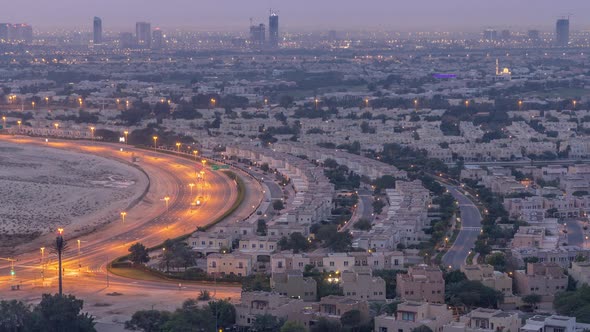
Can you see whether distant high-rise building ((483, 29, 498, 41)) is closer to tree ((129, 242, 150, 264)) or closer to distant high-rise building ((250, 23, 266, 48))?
distant high-rise building ((250, 23, 266, 48))

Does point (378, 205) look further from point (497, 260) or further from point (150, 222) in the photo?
point (497, 260)

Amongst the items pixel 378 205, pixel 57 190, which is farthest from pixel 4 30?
pixel 378 205

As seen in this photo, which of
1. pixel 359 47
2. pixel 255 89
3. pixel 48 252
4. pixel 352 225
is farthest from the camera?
pixel 359 47

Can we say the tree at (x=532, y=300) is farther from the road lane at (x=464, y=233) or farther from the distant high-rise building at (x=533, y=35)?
the distant high-rise building at (x=533, y=35)

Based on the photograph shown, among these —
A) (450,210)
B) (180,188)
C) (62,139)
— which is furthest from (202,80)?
(450,210)

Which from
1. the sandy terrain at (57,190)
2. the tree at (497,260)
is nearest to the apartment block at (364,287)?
the tree at (497,260)

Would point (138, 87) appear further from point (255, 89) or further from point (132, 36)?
point (132, 36)
